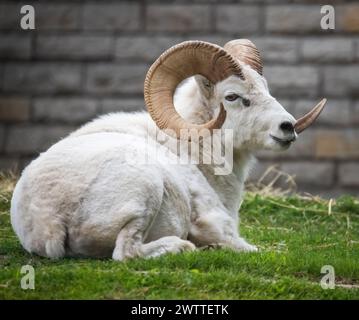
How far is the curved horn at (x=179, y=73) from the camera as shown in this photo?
9469mm

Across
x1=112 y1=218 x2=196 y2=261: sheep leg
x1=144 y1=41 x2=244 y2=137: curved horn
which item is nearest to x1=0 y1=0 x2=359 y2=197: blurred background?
x1=144 y1=41 x2=244 y2=137: curved horn

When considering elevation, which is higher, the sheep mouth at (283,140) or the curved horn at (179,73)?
the curved horn at (179,73)

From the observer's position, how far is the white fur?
844cm

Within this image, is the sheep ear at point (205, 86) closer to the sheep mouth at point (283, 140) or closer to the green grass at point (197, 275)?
the sheep mouth at point (283, 140)

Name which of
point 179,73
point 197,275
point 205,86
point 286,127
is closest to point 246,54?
point 205,86

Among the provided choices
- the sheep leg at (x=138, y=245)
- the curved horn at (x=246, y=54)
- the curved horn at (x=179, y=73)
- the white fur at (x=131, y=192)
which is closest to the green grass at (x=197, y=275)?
the sheep leg at (x=138, y=245)

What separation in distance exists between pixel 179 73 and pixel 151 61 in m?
6.79

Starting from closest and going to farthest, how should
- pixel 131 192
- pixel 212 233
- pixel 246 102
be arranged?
1. pixel 131 192
2. pixel 212 233
3. pixel 246 102

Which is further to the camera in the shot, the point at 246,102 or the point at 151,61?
the point at 151,61

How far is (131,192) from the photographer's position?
27.7 feet

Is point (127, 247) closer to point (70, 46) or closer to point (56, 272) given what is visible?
point (56, 272)

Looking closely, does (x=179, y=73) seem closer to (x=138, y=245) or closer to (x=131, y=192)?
(x=131, y=192)

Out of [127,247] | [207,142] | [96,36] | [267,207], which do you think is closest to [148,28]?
[96,36]

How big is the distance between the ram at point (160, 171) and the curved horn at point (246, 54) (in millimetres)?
13
